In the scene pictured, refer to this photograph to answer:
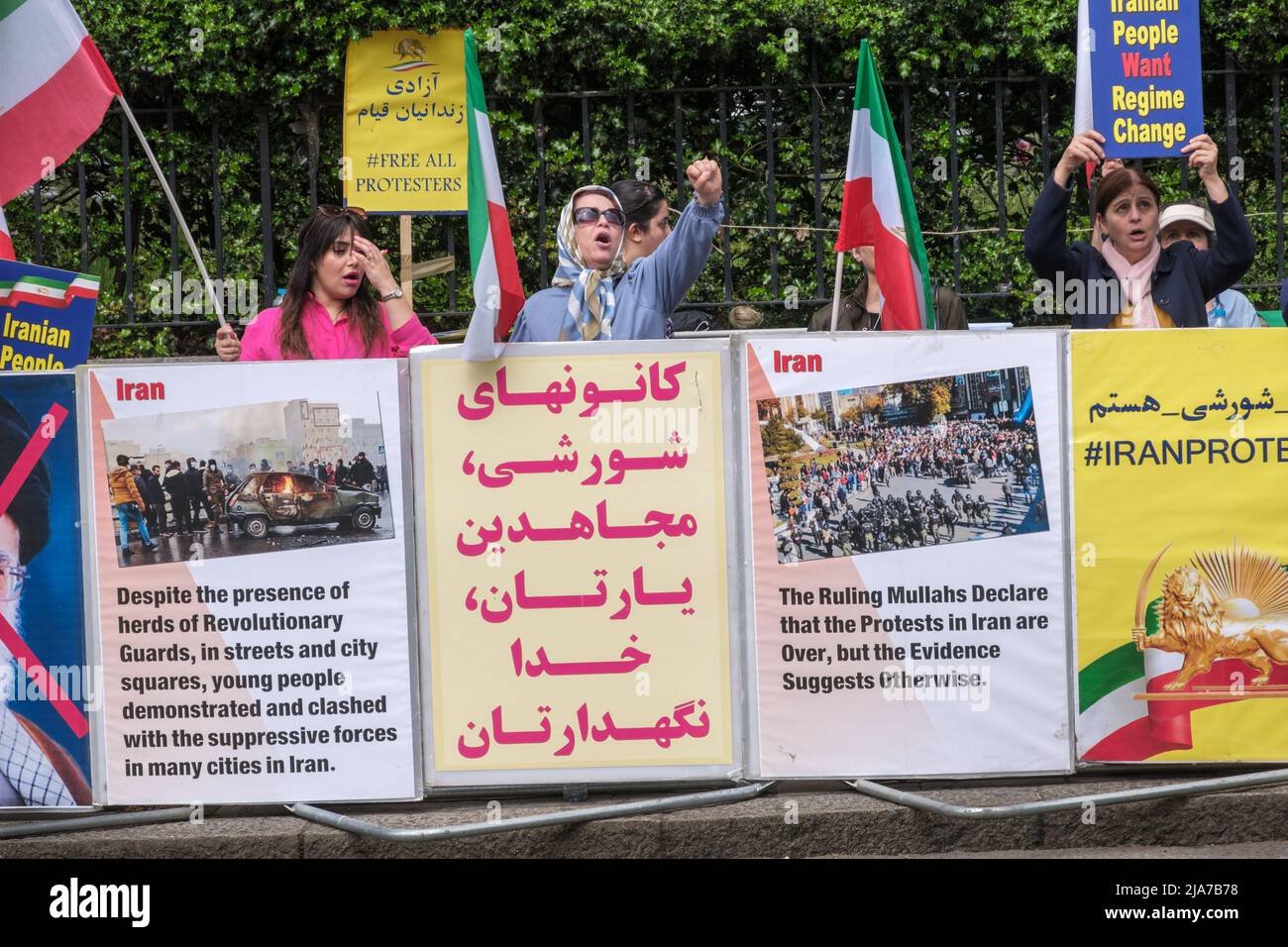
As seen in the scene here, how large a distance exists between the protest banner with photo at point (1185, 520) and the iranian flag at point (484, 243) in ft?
5.96

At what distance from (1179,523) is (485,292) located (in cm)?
228

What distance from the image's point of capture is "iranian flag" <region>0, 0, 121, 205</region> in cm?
545

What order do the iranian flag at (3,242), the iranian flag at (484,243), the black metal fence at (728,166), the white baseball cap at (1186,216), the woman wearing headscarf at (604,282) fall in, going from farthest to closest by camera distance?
the black metal fence at (728,166) → the white baseball cap at (1186,216) → the iranian flag at (3,242) → the woman wearing headscarf at (604,282) → the iranian flag at (484,243)

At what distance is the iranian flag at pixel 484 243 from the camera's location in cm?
459

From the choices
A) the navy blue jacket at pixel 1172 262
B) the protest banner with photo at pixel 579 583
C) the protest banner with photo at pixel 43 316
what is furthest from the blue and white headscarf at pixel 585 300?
the protest banner with photo at pixel 43 316

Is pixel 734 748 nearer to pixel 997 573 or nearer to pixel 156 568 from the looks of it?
pixel 997 573

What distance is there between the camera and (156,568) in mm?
4621

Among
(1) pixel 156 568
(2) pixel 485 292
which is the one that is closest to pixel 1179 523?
(2) pixel 485 292

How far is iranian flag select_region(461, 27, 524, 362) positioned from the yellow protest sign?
10.2ft

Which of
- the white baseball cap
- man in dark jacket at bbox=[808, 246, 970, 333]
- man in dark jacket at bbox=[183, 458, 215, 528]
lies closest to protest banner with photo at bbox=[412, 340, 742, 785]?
man in dark jacket at bbox=[183, 458, 215, 528]

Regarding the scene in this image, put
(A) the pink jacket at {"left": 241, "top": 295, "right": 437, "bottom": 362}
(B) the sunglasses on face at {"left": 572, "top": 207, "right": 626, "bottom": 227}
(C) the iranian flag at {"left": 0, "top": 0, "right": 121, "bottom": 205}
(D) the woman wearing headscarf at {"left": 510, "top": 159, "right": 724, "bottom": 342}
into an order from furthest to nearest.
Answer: (C) the iranian flag at {"left": 0, "top": 0, "right": 121, "bottom": 205}
(A) the pink jacket at {"left": 241, "top": 295, "right": 437, "bottom": 362}
(B) the sunglasses on face at {"left": 572, "top": 207, "right": 626, "bottom": 227}
(D) the woman wearing headscarf at {"left": 510, "top": 159, "right": 724, "bottom": 342}

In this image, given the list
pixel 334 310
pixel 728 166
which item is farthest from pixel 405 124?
pixel 334 310

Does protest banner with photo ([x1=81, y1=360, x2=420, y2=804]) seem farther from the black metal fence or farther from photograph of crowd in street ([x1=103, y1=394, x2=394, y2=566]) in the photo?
the black metal fence

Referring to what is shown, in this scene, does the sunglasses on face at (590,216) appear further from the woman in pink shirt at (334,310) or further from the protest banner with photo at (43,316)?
the protest banner with photo at (43,316)
